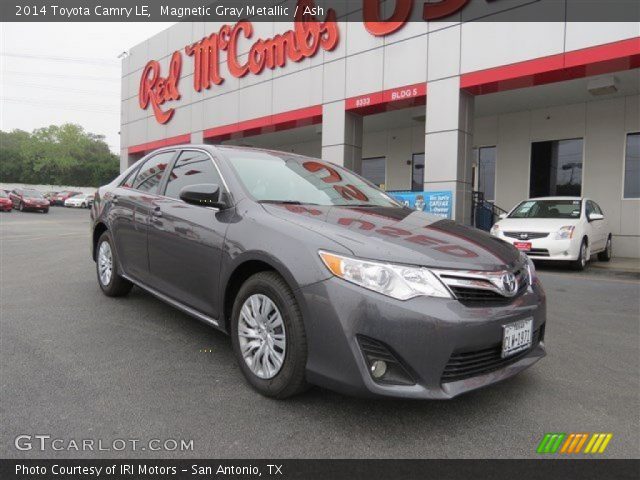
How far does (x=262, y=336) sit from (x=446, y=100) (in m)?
10.1

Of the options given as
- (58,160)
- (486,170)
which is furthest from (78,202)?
Result: (486,170)

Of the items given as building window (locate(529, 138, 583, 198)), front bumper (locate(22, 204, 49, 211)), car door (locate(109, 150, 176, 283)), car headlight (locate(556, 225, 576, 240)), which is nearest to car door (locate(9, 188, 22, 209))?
front bumper (locate(22, 204, 49, 211))

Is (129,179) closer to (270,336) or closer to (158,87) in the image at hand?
(270,336)

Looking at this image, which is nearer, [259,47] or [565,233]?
[565,233]

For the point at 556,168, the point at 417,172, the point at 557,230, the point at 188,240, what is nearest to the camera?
the point at 188,240

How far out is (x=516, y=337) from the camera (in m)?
2.55

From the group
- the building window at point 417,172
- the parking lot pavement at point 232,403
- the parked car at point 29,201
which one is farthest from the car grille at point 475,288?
the parked car at point 29,201

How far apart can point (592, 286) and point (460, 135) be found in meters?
5.43

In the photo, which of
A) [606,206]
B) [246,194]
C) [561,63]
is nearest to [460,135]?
[561,63]

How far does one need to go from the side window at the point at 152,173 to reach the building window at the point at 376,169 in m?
14.5

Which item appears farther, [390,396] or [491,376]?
[491,376]

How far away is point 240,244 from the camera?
9.48ft

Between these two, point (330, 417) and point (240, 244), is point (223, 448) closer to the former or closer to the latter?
point (330, 417)

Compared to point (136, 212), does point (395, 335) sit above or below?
below
